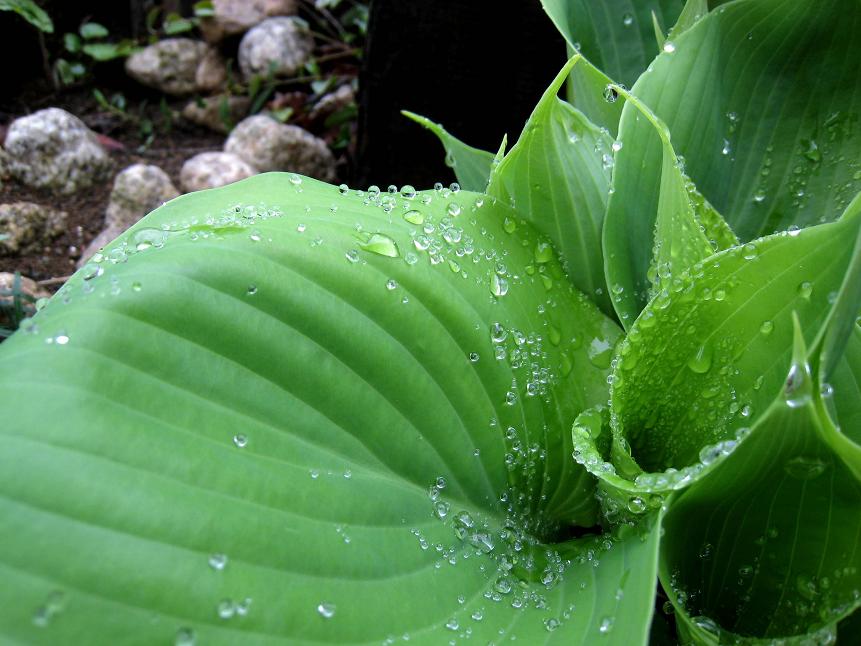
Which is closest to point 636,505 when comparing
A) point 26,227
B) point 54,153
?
point 26,227

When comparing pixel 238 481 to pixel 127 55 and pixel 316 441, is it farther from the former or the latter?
pixel 127 55

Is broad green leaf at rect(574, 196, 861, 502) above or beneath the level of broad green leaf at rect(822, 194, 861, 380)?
beneath

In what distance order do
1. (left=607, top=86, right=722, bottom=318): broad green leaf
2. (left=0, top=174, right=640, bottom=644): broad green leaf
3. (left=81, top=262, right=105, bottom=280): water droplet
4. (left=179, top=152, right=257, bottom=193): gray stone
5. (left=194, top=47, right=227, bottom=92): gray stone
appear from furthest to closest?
(left=194, top=47, right=227, bottom=92): gray stone
(left=179, top=152, right=257, bottom=193): gray stone
(left=607, top=86, right=722, bottom=318): broad green leaf
(left=81, top=262, right=105, bottom=280): water droplet
(left=0, top=174, right=640, bottom=644): broad green leaf

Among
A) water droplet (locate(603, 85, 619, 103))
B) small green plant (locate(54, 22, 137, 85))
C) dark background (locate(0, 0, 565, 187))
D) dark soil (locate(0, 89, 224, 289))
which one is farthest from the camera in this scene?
small green plant (locate(54, 22, 137, 85))

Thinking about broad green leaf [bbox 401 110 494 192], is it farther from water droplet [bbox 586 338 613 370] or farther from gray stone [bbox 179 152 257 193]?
gray stone [bbox 179 152 257 193]

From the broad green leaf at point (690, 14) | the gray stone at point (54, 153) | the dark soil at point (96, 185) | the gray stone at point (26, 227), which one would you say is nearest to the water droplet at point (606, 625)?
the broad green leaf at point (690, 14)

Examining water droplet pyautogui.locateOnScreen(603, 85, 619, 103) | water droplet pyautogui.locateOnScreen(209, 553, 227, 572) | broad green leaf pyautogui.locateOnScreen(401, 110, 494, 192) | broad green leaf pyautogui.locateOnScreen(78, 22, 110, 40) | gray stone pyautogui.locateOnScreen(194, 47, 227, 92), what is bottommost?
gray stone pyautogui.locateOnScreen(194, 47, 227, 92)

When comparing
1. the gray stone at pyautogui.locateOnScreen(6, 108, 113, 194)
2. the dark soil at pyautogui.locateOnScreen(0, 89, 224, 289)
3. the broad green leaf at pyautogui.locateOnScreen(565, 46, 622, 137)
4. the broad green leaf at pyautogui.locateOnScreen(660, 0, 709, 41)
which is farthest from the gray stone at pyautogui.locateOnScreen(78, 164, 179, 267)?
the broad green leaf at pyautogui.locateOnScreen(660, 0, 709, 41)
